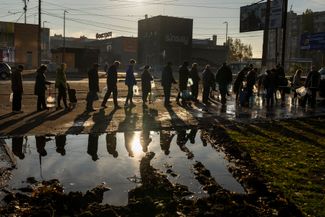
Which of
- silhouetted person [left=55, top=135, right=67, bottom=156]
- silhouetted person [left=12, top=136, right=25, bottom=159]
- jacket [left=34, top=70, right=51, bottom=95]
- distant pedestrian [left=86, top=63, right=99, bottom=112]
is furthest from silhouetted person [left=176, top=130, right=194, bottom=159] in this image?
jacket [left=34, top=70, right=51, bottom=95]

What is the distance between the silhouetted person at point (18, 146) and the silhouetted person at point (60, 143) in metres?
0.77

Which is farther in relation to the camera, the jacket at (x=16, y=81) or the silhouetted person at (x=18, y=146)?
the jacket at (x=16, y=81)

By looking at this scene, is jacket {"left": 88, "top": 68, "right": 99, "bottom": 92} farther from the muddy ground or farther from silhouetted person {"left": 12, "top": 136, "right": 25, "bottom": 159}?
silhouetted person {"left": 12, "top": 136, "right": 25, "bottom": 159}

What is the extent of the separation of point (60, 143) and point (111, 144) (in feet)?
3.85

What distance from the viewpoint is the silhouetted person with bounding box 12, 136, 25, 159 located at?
939 centimetres

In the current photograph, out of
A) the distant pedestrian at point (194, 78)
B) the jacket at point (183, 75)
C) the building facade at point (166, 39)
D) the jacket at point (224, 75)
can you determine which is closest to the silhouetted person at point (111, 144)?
the jacket at point (183, 75)

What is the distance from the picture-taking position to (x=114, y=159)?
9172 mm

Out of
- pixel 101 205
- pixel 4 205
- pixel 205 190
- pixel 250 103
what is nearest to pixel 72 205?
pixel 101 205

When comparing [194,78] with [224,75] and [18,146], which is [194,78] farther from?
[18,146]

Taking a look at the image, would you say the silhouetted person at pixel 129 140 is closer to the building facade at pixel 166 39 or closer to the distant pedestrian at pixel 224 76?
the distant pedestrian at pixel 224 76

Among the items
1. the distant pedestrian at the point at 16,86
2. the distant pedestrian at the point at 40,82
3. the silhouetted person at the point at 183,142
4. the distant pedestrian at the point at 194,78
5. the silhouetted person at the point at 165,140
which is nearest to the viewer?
the silhouetted person at the point at 183,142

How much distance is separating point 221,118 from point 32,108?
694 centimetres

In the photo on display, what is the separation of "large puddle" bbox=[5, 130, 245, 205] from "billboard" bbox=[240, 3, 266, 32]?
28922 mm

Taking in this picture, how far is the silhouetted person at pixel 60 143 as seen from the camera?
984 cm
